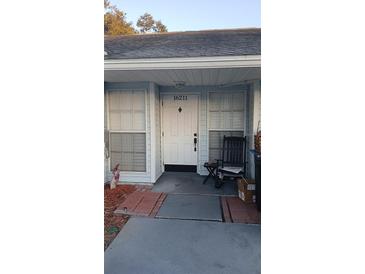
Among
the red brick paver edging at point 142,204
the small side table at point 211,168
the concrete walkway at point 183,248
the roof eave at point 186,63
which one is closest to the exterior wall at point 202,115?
the small side table at point 211,168

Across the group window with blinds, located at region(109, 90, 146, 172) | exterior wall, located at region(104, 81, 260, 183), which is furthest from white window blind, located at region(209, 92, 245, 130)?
window with blinds, located at region(109, 90, 146, 172)

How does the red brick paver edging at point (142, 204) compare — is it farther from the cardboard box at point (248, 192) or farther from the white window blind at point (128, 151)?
the cardboard box at point (248, 192)

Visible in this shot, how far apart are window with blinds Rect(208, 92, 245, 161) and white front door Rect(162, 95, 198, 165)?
42 centimetres

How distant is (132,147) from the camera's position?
516 centimetres

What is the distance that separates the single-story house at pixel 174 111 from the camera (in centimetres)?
438

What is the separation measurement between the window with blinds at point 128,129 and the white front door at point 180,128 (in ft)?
2.86

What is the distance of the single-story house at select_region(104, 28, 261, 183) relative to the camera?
4379 millimetres

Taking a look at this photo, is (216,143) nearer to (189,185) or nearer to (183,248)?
(189,185)

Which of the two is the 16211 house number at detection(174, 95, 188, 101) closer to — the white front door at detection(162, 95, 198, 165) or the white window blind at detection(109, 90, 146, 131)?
the white front door at detection(162, 95, 198, 165)

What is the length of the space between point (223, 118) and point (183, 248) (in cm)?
346

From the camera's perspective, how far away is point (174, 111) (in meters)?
5.77

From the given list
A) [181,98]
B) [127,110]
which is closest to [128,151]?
[127,110]
